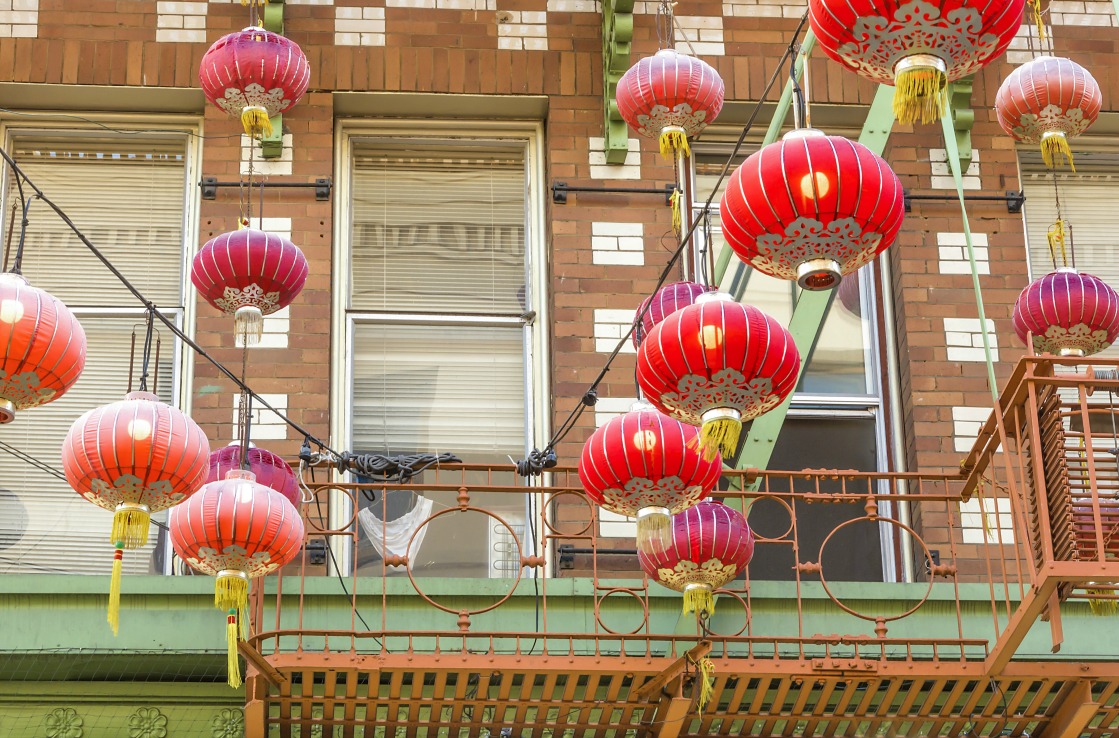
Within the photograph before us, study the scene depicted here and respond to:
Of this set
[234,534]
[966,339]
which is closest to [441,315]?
[966,339]

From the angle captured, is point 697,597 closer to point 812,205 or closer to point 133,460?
point 812,205

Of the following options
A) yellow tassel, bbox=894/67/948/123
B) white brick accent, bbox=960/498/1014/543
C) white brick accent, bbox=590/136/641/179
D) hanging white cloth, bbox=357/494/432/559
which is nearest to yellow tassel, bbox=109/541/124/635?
hanging white cloth, bbox=357/494/432/559

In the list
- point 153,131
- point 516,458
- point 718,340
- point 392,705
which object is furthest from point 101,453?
point 153,131

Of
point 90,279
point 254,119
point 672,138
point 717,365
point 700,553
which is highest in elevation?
point 254,119

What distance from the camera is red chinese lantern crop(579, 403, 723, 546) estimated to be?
28.4ft

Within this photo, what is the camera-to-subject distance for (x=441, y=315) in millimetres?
12203

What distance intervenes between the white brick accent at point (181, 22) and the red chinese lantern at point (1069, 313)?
544 centimetres

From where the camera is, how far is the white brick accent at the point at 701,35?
12531 mm

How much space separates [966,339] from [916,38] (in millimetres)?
4813

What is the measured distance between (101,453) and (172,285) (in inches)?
152

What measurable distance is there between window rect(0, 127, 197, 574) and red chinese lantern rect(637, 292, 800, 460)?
435 centimetres

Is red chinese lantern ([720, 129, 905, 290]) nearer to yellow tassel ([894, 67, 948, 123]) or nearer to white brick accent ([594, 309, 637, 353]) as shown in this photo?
yellow tassel ([894, 67, 948, 123])

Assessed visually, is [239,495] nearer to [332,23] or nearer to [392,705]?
[392,705]

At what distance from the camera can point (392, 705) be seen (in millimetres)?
9547
